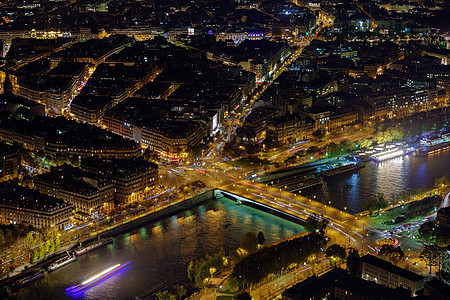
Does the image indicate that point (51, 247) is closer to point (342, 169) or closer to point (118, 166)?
point (118, 166)

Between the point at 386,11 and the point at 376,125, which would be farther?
the point at 386,11

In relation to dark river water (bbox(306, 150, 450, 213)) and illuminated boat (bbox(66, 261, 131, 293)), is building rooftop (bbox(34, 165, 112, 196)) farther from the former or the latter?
dark river water (bbox(306, 150, 450, 213))

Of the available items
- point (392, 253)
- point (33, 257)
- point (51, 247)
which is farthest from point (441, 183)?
point (33, 257)

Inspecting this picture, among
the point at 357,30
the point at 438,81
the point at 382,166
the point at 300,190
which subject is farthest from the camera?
the point at 357,30

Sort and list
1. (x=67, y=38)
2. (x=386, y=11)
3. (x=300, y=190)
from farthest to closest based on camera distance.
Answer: (x=386, y=11)
(x=67, y=38)
(x=300, y=190)

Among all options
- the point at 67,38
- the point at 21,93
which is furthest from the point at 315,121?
the point at 67,38

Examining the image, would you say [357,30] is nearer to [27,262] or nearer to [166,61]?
[166,61]

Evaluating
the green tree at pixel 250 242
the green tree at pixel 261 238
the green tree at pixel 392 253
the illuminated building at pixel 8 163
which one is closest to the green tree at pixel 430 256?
the green tree at pixel 392 253
